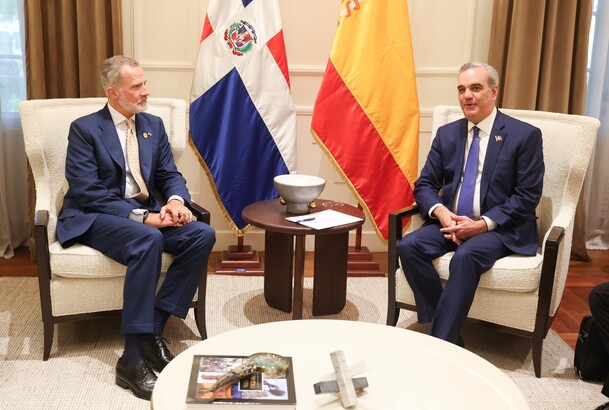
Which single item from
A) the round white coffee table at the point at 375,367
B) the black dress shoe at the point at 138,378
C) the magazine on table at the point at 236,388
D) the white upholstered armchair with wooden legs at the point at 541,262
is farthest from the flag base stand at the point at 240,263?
the magazine on table at the point at 236,388

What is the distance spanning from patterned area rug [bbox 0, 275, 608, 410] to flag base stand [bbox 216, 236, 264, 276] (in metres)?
0.09

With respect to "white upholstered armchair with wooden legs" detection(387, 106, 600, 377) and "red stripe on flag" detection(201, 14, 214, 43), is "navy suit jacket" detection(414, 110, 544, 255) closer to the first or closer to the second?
"white upholstered armchair with wooden legs" detection(387, 106, 600, 377)

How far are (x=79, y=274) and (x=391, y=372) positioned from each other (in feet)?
4.87

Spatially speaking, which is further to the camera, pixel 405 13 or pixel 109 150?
pixel 405 13

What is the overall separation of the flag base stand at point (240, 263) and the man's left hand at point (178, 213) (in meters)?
1.07

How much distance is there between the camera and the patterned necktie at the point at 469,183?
334 centimetres

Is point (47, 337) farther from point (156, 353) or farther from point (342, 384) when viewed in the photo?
point (342, 384)

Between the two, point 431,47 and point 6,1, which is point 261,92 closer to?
point 431,47

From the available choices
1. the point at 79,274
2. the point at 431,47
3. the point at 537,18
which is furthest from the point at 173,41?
the point at 537,18

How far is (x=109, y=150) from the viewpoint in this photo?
3246mm

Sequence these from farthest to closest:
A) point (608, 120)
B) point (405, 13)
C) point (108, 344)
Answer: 1. point (608, 120)
2. point (405, 13)
3. point (108, 344)

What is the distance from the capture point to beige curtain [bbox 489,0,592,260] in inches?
171

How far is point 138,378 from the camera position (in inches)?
113

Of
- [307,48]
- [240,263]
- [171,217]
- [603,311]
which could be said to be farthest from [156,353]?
[307,48]
